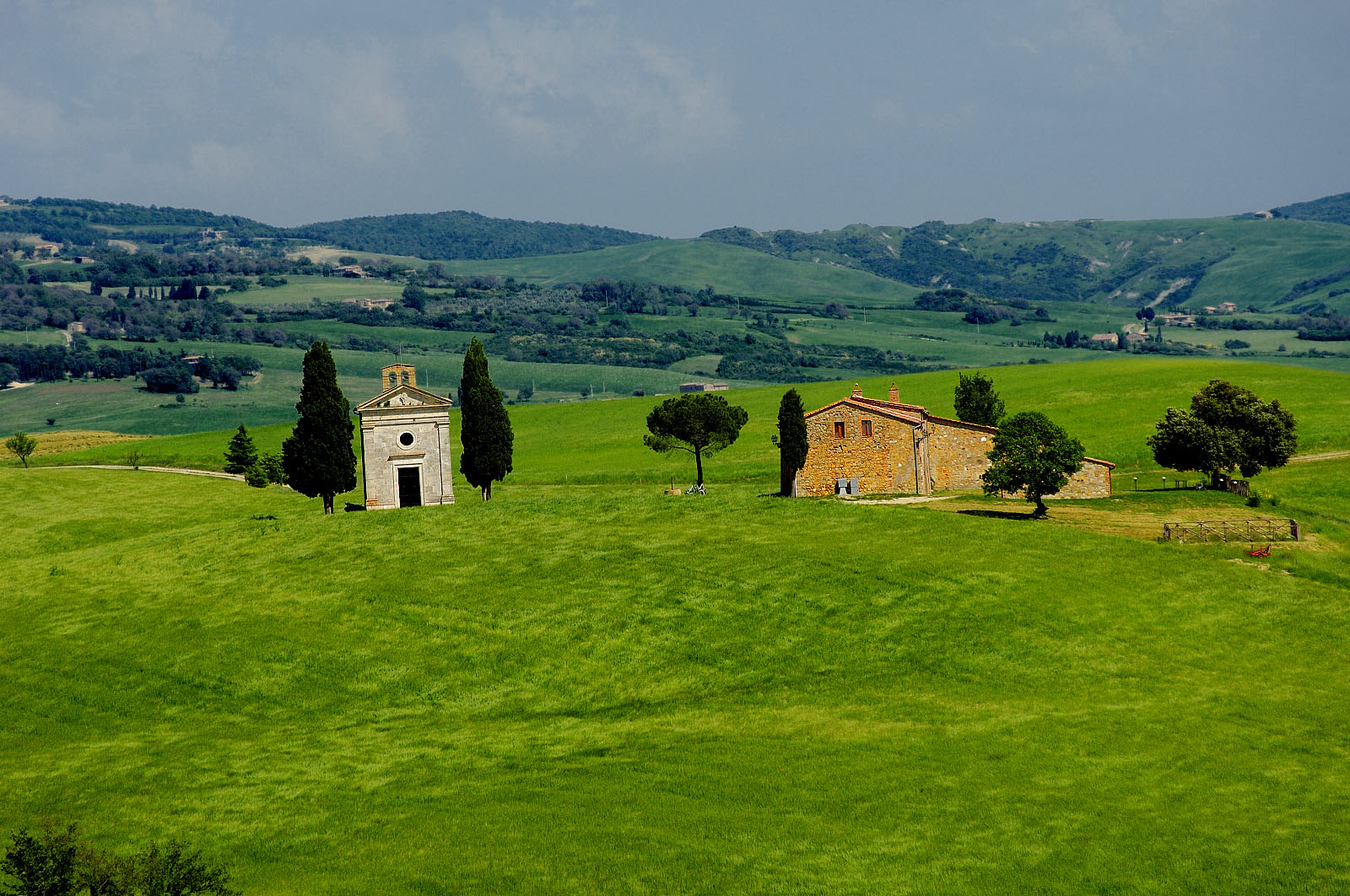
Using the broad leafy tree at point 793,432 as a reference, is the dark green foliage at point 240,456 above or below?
below

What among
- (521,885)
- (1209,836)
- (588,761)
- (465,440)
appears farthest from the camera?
(465,440)

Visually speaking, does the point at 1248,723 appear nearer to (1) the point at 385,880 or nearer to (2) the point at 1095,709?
(2) the point at 1095,709

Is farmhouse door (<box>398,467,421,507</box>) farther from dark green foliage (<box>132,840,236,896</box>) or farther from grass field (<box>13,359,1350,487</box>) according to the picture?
dark green foliage (<box>132,840,236,896</box>)

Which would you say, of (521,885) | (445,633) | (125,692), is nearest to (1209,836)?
(521,885)

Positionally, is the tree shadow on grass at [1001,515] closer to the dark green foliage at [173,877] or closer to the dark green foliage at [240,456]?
the dark green foliage at [173,877]

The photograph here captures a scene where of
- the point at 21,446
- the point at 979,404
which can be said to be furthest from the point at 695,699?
the point at 21,446

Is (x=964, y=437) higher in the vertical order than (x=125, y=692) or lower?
higher

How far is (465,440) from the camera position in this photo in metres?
83.4

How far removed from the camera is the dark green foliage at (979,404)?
104 meters

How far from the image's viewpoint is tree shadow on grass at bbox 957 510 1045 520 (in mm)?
69325

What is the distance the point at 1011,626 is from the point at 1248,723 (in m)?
10.3

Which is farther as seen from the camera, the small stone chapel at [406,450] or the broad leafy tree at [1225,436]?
the broad leafy tree at [1225,436]

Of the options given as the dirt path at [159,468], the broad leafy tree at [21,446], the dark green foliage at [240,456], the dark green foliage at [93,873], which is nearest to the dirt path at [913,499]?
the dark green foliage at [93,873]

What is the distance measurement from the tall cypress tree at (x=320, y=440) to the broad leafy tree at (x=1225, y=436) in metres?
54.7
